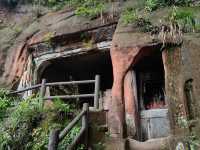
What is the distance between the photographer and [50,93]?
510 inches

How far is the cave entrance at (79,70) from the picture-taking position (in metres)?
12.8

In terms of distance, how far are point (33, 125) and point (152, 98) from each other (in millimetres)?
4586

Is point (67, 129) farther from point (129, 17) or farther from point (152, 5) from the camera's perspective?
point (152, 5)

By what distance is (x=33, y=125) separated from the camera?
332 inches

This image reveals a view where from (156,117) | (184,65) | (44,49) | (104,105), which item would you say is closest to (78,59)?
(44,49)

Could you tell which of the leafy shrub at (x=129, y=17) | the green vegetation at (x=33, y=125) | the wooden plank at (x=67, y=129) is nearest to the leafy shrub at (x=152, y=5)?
the leafy shrub at (x=129, y=17)

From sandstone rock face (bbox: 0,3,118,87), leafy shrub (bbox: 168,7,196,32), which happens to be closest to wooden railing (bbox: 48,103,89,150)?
leafy shrub (bbox: 168,7,196,32)

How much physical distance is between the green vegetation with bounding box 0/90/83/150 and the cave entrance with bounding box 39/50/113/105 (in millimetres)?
4013

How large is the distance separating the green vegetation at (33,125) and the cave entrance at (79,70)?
4.01m

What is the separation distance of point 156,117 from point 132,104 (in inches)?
52.3

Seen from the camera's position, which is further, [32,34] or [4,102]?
[32,34]

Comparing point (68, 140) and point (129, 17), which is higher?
point (129, 17)

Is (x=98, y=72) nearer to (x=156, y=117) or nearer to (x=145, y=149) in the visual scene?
(x=156, y=117)

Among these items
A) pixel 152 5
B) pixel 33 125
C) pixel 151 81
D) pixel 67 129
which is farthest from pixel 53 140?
pixel 151 81
